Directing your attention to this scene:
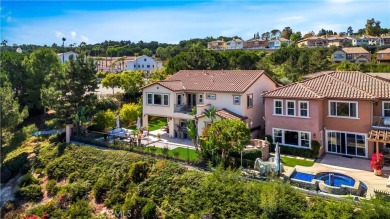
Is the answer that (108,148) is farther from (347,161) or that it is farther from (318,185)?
(347,161)

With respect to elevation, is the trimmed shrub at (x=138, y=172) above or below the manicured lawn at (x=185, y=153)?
below

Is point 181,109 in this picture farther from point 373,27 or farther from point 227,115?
point 373,27

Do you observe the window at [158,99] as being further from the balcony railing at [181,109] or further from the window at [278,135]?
the window at [278,135]

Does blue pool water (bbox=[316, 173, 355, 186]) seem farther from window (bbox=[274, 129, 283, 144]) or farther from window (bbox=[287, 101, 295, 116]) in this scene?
window (bbox=[287, 101, 295, 116])

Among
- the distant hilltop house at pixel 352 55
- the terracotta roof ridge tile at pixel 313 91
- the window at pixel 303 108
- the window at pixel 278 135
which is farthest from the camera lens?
the distant hilltop house at pixel 352 55

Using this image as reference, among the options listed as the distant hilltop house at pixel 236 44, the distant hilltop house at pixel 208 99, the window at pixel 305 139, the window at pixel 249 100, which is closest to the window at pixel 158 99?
the distant hilltop house at pixel 208 99

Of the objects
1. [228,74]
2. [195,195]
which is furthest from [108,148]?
[228,74]
